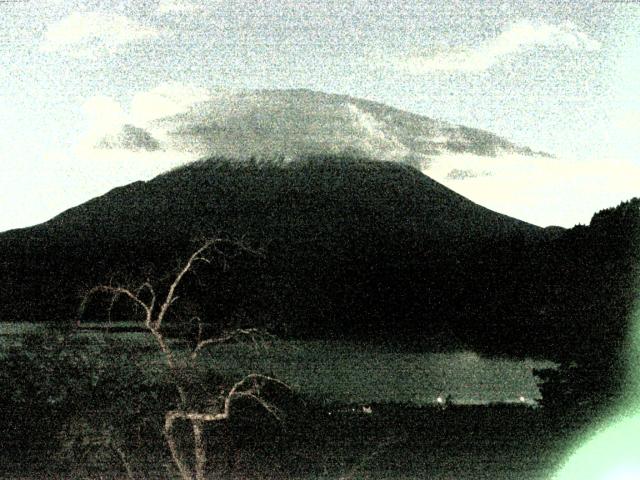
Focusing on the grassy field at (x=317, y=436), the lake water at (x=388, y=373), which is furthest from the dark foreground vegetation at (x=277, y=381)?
the lake water at (x=388, y=373)

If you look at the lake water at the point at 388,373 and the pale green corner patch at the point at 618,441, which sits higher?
the pale green corner patch at the point at 618,441

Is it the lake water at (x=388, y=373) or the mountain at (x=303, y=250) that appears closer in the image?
the lake water at (x=388, y=373)

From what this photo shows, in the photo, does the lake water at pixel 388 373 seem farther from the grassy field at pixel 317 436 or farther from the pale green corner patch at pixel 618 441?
the pale green corner patch at pixel 618 441

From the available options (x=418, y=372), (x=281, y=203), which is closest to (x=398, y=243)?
(x=418, y=372)

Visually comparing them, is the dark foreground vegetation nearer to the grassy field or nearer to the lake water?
the grassy field

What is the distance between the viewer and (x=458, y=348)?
5469cm

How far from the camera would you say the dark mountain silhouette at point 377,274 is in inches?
704

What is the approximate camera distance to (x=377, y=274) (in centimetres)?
7612

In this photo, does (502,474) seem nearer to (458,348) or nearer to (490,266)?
(490,266)

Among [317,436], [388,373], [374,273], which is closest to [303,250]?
[374,273]

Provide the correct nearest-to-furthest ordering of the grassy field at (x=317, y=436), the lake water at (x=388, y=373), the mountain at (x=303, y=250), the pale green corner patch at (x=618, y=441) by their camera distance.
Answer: the grassy field at (x=317, y=436)
the pale green corner patch at (x=618, y=441)
the lake water at (x=388, y=373)
the mountain at (x=303, y=250)

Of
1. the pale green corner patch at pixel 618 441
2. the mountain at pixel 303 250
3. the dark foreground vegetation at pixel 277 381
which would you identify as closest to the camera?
the dark foreground vegetation at pixel 277 381

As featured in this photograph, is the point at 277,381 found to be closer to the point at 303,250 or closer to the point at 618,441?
the point at 618,441

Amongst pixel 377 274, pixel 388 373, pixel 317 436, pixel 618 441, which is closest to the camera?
pixel 618 441
